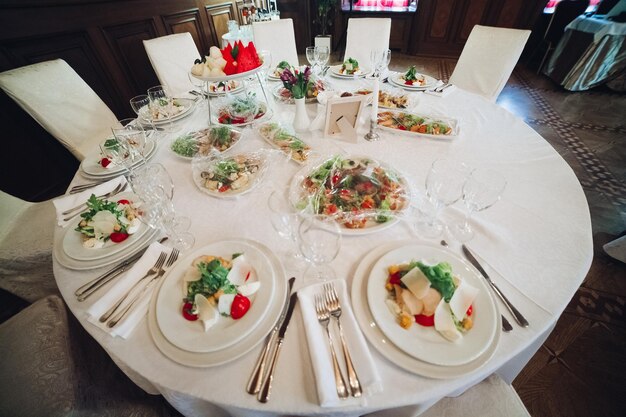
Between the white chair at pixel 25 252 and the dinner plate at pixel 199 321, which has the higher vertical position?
the dinner plate at pixel 199 321

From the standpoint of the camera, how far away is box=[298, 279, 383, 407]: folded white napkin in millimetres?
487

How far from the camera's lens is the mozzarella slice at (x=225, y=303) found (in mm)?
592

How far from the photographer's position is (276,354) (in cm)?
55

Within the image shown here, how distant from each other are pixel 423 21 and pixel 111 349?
640 centimetres

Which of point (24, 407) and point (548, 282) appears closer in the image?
point (24, 407)

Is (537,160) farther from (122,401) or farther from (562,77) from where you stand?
(562,77)

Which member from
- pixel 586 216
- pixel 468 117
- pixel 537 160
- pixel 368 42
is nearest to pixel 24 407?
pixel 586 216

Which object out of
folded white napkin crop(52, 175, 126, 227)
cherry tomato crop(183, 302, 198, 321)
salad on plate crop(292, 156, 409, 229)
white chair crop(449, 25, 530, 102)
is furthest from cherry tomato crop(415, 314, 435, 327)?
white chair crop(449, 25, 530, 102)

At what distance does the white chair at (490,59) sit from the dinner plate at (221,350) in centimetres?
206

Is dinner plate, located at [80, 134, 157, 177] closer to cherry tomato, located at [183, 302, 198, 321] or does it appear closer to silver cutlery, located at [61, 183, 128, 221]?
silver cutlery, located at [61, 183, 128, 221]

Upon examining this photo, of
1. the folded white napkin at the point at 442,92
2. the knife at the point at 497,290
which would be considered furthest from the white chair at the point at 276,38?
the knife at the point at 497,290

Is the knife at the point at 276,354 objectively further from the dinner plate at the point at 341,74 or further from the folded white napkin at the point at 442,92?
the dinner plate at the point at 341,74

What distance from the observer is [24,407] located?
19.2 inches

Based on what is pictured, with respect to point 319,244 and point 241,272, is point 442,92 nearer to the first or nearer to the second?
point 319,244
